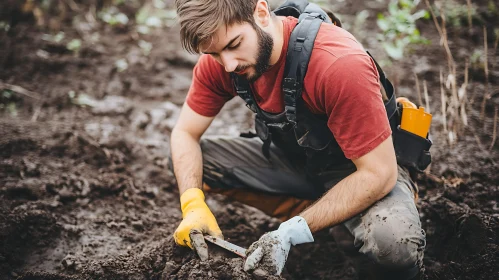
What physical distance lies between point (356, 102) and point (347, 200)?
47 cm

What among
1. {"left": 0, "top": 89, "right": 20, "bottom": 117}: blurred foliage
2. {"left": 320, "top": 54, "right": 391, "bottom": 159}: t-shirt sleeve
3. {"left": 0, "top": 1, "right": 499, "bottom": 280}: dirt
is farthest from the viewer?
{"left": 0, "top": 89, "right": 20, "bottom": 117}: blurred foliage

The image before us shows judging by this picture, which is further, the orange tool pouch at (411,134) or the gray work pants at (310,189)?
the orange tool pouch at (411,134)

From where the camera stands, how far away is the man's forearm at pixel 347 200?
1797 mm

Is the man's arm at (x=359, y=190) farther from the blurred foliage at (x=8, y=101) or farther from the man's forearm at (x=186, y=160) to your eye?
the blurred foliage at (x=8, y=101)

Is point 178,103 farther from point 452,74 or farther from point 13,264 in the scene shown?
point 452,74

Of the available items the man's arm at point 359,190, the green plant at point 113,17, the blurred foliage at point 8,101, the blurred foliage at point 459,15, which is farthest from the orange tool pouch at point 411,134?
the green plant at point 113,17

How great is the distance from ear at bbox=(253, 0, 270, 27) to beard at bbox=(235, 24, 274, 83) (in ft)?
0.13

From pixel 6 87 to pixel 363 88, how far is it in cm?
353

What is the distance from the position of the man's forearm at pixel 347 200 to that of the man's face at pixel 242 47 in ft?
2.30

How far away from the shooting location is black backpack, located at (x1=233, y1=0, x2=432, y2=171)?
1.84 meters

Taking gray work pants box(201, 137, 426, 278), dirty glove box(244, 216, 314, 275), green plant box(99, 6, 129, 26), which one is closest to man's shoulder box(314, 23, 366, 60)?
gray work pants box(201, 137, 426, 278)

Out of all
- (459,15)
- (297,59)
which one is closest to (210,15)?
(297,59)

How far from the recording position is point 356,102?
66.4 inches

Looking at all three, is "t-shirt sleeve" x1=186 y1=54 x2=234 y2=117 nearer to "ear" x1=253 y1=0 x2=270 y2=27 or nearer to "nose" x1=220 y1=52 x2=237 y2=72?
"nose" x1=220 y1=52 x2=237 y2=72
